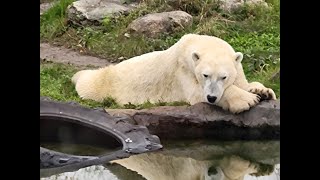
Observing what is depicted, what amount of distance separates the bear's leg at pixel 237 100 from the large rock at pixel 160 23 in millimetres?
1455

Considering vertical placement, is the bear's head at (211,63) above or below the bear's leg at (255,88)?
above

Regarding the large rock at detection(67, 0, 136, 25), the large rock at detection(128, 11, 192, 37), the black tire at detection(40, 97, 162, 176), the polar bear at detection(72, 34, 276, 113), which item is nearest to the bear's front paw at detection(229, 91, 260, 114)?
the polar bear at detection(72, 34, 276, 113)

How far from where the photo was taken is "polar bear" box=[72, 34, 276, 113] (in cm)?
434

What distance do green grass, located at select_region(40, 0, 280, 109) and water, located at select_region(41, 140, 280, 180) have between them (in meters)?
1.00

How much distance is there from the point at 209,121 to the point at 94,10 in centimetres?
217

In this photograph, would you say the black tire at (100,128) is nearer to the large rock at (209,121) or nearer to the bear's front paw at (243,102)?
the large rock at (209,121)

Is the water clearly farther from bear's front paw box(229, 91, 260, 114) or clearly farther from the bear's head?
the bear's head

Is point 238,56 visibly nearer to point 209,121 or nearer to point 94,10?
point 209,121

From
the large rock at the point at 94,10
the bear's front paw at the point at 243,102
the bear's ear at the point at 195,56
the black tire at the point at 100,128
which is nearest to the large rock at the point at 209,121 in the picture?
the bear's front paw at the point at 243,102

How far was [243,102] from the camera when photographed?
425 centimetres

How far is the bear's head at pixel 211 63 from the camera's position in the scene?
14.2ft
